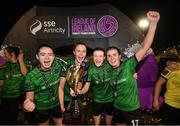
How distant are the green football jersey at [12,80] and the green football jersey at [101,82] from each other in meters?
1.96

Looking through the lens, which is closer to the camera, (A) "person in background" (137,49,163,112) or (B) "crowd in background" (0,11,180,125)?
(B) "crowd in background" (0,11,180,125)

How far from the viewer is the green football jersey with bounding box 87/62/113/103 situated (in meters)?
6.80

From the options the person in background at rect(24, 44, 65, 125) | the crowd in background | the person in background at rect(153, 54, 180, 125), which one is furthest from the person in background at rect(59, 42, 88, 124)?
the person in background at rect(153, 54, 180, 125)

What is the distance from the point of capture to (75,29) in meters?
10.4

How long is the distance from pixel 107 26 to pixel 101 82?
12.4 feet

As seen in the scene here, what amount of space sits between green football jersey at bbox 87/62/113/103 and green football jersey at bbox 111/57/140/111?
0.42 metres

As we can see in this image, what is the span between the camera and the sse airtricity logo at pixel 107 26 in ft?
33.7

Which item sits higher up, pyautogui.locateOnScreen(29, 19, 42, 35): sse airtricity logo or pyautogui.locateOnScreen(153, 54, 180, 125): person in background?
pyautogui.locateOnScreen(29, 19, 42, 35): sse airtricity logo

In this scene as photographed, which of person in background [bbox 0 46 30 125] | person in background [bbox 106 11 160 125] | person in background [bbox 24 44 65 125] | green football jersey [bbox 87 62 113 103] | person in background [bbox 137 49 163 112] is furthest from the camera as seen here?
person in background [bbox 137 49 163 112]

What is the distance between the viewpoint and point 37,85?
6.36m

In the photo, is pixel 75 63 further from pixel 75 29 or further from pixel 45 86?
pixel 75 29

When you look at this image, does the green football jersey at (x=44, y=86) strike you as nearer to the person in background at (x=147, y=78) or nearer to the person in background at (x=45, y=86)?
the person in background at (x=45, y=86)

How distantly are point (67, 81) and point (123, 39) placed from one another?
3.79m

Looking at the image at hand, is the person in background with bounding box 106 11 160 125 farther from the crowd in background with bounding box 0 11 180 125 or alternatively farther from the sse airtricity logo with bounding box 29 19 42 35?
the sse airtricity logo with bounding box 29 19 42 35
